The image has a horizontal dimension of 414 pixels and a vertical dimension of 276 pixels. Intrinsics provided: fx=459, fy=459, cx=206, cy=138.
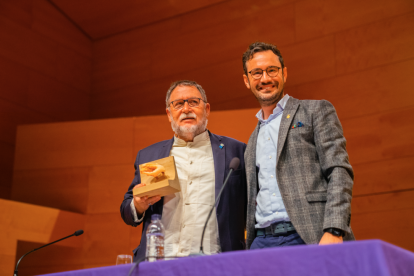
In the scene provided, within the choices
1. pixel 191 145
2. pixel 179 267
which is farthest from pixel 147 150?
pixel 179 267

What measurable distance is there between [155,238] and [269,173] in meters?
0.63

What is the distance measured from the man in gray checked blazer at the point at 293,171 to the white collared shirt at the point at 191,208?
29cm

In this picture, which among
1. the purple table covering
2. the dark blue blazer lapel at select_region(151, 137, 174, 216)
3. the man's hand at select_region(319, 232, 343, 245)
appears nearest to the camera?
the purple table covering

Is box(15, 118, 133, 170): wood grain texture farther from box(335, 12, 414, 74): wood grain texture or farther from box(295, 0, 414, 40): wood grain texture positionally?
box(335, 12, 414, 74): wood grain texture

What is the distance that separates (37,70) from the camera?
217 inches

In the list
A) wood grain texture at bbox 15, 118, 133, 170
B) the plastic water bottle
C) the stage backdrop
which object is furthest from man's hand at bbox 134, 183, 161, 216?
wood grain texture at bbox 15, 118, 133, 170

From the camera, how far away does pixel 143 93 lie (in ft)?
18.9

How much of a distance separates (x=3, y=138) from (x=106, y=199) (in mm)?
1444

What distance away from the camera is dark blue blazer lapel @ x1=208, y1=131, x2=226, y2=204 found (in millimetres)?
2438

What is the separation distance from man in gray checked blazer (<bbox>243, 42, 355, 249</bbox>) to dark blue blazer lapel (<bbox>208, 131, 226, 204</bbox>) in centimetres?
22

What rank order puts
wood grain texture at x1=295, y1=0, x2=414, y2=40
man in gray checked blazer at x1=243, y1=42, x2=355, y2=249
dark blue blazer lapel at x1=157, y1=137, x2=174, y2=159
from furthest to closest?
wood grain texture at x1=295, y1=0, x2=414, y2=40, dark blue blazer lapel at x1=157, y1=137, x2=174, y2=159, man in gray checked blazer at x1=243, y1=42, x2=355, y2=249

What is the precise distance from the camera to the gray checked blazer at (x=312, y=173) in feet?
6.02

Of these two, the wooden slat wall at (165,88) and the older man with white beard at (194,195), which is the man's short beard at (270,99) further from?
the wooden slat wall at (165,88)

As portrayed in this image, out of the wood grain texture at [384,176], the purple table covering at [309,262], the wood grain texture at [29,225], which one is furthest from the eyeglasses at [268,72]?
the wood grain texture at [29,225]
